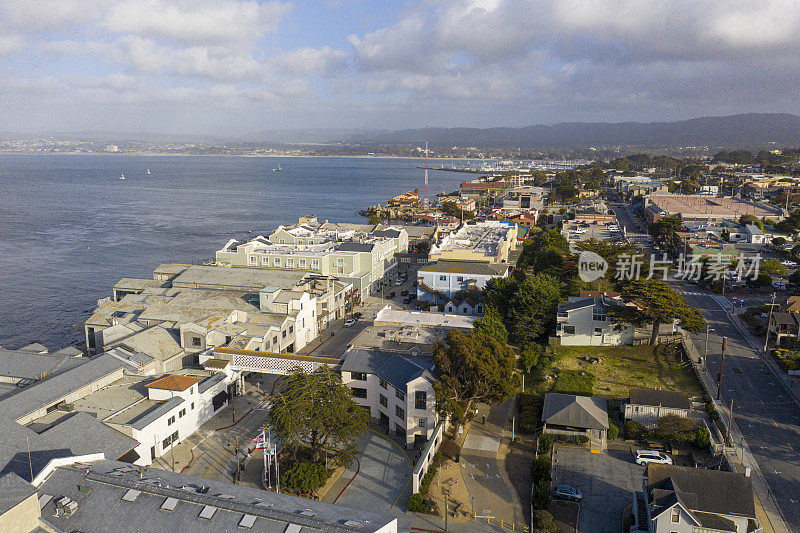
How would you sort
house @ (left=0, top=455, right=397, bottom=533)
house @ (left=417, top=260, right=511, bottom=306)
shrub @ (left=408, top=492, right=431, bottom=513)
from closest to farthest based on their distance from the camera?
1. house @ (left=0, top=455, right=397, bottom=533)
2. shrub @ (left=408, top=492, right=431, bottom=513)
3. house @ (left=417, top=260, right=511, bottom=306)

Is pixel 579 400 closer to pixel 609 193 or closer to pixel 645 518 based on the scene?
pixel 645 518

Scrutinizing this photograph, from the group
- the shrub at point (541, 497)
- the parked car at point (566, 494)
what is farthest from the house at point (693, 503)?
the shrub at point (541, 497)

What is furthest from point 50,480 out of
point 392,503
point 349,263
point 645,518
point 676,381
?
point 349,263

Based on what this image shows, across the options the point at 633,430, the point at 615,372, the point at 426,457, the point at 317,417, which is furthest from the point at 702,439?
the point at 317,417

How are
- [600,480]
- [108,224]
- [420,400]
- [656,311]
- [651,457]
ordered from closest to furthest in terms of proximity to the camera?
[600,480]
[651,457]
[420,400]
[656,311]
[108,224]

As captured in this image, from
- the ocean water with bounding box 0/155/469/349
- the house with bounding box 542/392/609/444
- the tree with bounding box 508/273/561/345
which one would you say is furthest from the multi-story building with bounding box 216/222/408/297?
the house with bounding box 542/392/609/444

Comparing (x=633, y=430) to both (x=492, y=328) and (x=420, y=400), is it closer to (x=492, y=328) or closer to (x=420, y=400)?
(x=420, y=400)

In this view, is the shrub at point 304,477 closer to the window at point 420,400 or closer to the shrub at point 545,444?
the window at point 420,400

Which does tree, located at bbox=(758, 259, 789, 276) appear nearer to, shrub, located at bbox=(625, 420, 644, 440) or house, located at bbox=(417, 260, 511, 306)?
house, located at bbox=(417, 260, 511, 306)
